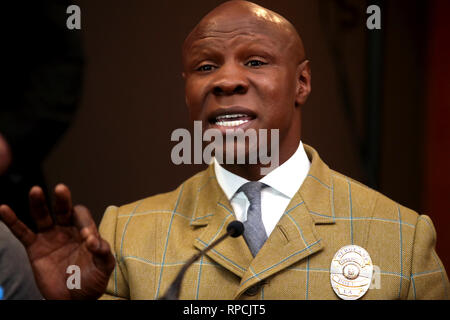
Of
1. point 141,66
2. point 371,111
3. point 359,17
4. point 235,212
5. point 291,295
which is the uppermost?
point 359,17

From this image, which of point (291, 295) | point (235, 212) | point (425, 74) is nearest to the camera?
point (291, 295)

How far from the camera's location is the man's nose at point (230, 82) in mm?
1491

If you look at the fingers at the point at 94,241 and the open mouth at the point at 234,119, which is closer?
the fingers at the point at 94,241

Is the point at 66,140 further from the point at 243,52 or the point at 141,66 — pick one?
the point at 243,52

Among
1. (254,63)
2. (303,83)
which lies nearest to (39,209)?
(254,63)

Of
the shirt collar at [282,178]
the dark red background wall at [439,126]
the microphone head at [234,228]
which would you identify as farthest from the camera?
the dark red background wall at [439,126]

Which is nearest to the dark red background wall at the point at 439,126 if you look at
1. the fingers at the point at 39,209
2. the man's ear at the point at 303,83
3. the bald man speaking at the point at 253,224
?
the bald man speaking at the point at 253,224

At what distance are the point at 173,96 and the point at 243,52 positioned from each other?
376 millimetres

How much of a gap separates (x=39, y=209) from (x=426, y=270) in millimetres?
808

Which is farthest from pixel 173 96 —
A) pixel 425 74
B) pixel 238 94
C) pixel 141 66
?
pixel 425 74

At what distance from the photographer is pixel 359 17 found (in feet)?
5.90

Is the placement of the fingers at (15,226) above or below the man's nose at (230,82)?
below

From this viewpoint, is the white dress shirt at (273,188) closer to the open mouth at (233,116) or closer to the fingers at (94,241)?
the open mouth at (233,116)

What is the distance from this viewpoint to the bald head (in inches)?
60.6
